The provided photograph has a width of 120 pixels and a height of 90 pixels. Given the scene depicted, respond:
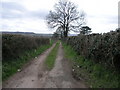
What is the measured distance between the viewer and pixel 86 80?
19.6 feet

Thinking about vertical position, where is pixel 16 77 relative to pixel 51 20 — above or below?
below

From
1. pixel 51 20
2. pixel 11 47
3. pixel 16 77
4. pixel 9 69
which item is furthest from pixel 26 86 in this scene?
pixel 51 20

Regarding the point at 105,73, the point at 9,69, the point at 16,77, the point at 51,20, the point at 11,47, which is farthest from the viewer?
the point at 51,20

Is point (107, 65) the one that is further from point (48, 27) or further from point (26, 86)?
point (48, 27)

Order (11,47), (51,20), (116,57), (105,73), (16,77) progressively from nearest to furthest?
(116,57) < (105,73) < (16,77) < (11,47) < (51,20)

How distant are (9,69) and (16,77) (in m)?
1.01

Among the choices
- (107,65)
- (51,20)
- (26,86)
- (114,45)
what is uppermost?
(51,20)

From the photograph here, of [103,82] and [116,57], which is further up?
[116,57]

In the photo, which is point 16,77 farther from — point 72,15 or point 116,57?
point 72,15

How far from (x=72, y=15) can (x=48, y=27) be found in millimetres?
7647

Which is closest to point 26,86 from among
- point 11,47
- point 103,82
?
point 103,82

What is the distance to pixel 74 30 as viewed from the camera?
40.5 meters

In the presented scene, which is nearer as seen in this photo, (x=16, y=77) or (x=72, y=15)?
(x=16, y=77)

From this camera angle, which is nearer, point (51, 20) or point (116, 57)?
point (116, 57)
